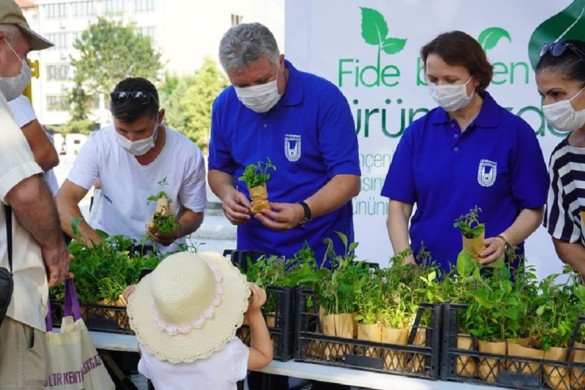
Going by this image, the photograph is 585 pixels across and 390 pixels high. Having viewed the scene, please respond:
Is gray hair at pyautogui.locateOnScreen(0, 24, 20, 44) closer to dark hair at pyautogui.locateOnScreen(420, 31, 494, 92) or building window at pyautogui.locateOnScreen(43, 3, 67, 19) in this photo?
dark hair at pyautogui.locateOnScreen(420, 31, 494, 92)

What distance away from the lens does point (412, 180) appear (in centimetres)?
305

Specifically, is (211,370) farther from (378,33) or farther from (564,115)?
(378,33)

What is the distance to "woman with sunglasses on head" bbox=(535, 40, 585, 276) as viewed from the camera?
101 inches

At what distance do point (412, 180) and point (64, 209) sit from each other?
1668mm

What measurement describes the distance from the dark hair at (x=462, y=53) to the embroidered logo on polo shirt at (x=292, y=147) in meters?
0.67

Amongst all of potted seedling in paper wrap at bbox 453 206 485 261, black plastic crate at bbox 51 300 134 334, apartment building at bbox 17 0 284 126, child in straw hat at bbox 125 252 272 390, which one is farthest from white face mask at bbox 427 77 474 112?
apartment building at bbox 17 0 284 126

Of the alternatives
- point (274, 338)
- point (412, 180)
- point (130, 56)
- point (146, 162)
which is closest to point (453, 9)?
point (412, 180)

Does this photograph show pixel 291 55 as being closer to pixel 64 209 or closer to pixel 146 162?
pixel 146 162

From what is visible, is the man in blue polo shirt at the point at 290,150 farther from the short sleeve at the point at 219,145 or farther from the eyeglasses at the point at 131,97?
the eyeglasses at the point at 131,97

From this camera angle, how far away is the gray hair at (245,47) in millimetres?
→ 2908

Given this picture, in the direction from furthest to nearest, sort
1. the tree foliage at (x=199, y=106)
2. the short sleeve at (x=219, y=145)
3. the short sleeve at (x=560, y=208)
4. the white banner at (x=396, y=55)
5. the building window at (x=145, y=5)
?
the building window at (x=145, y=5), the tree foliage at (x=199, y=106), the white banner at (x=396, y=55), the short sleeve at (x=219, y=145), the short sleeve at (x=560, y=208)

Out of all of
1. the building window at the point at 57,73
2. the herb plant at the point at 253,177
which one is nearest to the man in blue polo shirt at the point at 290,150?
the herb plant at the point at 253,177

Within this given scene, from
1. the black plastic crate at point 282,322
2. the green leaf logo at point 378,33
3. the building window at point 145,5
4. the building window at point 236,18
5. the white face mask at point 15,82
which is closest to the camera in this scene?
the black plastic crate at point 282,322

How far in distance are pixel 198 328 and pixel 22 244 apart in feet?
1.95
